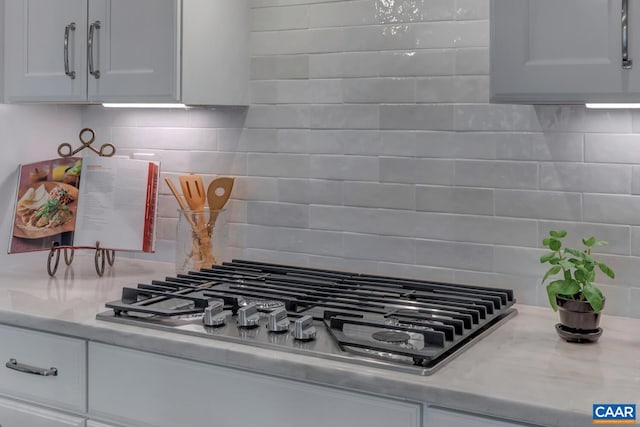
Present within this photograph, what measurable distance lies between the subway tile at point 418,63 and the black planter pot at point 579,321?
83 centimetres

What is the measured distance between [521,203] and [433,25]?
0.60 metres

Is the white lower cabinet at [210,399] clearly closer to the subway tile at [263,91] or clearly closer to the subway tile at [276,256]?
the subway tile at [276,256]

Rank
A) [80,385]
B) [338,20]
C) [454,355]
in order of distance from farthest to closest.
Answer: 1. [338,20]
2. [80,385]
3. [454,355]

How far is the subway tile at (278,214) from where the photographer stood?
267 centimetres

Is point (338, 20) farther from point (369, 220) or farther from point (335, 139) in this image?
point (369, 220)

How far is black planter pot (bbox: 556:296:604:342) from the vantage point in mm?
1880

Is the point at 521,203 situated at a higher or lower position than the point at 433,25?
lower

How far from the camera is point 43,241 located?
2719 mm

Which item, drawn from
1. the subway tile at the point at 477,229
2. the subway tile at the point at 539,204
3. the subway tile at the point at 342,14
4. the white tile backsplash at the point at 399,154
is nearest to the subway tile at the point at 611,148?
the white tile backsplash at the point at 399,154

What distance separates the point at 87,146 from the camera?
2934 millimetres

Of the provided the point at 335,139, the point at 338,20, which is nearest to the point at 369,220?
the point at 335,139

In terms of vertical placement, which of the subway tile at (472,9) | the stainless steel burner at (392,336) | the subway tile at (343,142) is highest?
the subway tile at (472,9)

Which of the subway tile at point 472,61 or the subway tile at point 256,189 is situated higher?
the subway tile at point 472,61

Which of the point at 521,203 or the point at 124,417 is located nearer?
the point at 124,417
